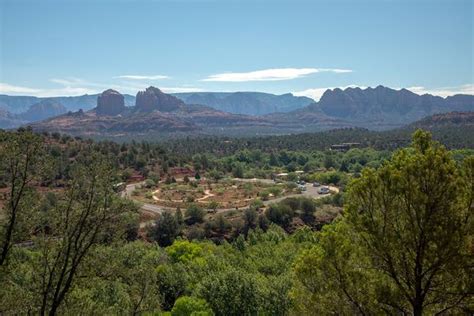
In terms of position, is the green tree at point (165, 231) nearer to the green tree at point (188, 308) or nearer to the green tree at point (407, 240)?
the green tree at point (188, 308)

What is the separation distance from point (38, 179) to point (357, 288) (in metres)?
10.4

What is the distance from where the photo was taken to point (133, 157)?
11225cm

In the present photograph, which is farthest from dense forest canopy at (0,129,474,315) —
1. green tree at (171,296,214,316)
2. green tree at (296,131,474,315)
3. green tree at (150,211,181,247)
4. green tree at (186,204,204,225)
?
green tree at (186,204,204,225)

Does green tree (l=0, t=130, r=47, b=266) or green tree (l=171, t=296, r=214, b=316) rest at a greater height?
green tree (l=0, t=130, r=47, b=266)

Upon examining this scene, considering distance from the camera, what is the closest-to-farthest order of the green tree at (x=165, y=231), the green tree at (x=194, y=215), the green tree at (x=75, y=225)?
the green tree at (x=75, y=225) → the green tree at (x=165, y=231) → the green tree at (x=194, y=215)

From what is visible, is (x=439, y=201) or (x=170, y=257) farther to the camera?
(x=170, y=257)


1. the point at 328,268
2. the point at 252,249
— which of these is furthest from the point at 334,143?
the point at 328,268

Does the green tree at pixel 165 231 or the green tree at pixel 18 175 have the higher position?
the green tree at pixel 18 175

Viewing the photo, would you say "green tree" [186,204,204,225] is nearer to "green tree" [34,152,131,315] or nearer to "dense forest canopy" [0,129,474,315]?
"dense forest canopy" [0,129,474,315]

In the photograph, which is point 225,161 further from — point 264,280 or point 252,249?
point 264,280

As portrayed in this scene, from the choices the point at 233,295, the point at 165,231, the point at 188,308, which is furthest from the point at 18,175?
the point at 165,231

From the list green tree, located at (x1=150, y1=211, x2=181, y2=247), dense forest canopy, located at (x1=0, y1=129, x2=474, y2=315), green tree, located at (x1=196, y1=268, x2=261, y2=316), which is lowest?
green tree, located at (x1=150, y1=211, x2=181, y2=247)

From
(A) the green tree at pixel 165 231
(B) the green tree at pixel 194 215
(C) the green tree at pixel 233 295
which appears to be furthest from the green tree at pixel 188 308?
(B) the green tree at pixel 194 215

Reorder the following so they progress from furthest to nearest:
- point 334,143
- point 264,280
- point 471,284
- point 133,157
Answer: point 334,143 → point 133,157 → point 264,280 → point 471,284
